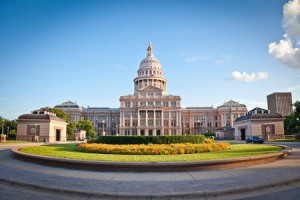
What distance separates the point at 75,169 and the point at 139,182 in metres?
4.96

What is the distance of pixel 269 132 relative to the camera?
185 feet

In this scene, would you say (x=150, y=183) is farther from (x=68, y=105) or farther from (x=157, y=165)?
(x=68, y=105)

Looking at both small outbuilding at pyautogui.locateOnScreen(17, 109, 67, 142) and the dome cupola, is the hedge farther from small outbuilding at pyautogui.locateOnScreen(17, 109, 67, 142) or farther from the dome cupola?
the dome cupola

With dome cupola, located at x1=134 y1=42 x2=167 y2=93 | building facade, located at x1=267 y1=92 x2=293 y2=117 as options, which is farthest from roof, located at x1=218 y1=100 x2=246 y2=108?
building facade, located at x1=267 y1=92 x2=293 y2=117

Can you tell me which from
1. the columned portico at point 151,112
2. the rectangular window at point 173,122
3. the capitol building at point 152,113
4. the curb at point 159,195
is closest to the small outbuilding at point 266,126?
the capitol building at point 152,113

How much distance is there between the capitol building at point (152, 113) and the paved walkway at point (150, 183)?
89.7 metres

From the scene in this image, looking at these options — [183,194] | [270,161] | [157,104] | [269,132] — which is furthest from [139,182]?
[157,104]

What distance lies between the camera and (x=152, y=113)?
110562mm

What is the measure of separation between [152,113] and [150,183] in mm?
100799

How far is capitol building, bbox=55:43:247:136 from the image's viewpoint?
109m

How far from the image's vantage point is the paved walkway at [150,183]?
27.6ft

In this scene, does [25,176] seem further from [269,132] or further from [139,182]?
[269,132]

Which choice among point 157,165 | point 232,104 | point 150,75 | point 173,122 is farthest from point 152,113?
point 157,165

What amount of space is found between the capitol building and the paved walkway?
294 ft
